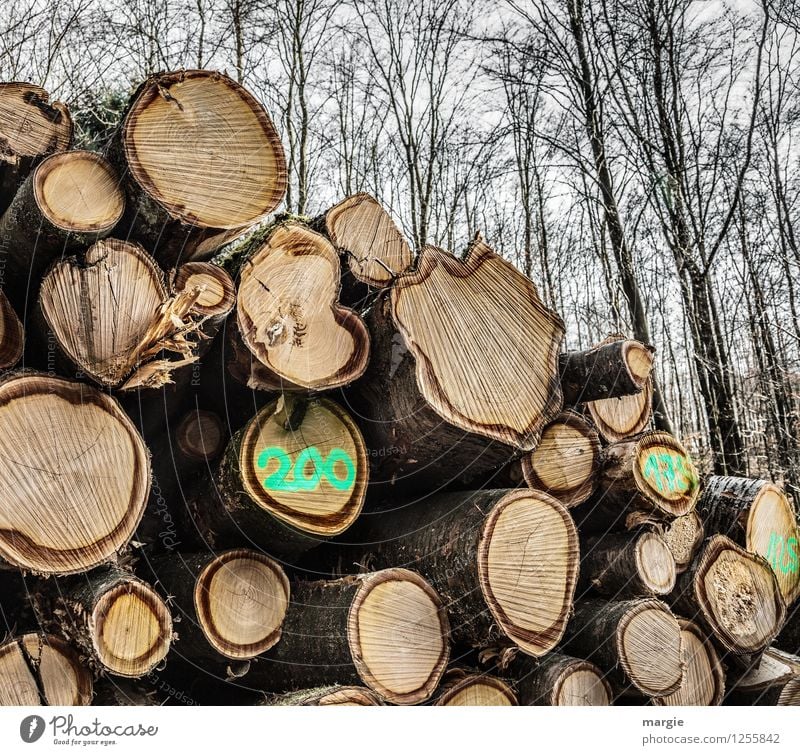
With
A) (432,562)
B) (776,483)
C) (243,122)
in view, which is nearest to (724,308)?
(776,483)

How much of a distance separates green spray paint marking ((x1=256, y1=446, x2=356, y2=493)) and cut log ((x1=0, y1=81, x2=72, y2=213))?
0.66 m

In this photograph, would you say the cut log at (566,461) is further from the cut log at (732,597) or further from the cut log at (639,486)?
the cut log at (732,597)

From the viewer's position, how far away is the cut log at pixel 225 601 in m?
1.14

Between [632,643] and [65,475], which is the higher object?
[65,475]

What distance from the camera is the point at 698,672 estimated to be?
61.9 inches

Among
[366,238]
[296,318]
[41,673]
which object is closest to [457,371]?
[296,318]

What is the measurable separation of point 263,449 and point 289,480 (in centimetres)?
7

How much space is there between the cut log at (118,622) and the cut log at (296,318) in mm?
374

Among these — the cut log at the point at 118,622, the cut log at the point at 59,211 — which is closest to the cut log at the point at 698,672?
the cut log at the point at 118,622

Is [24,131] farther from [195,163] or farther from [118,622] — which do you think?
[118,622]
